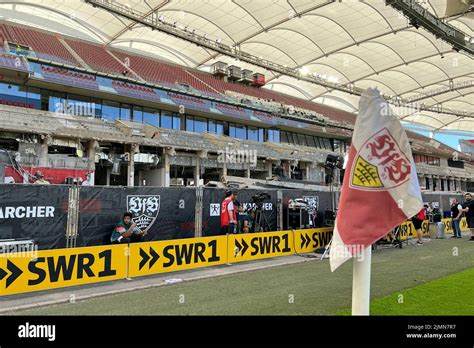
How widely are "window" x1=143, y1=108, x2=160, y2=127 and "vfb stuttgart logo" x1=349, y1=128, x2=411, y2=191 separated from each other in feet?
112

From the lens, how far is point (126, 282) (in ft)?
28.0

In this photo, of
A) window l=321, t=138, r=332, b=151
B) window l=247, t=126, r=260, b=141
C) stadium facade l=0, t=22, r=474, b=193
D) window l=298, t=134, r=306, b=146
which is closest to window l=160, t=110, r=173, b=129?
stadium facade l=0, t=22, r=474, b=193

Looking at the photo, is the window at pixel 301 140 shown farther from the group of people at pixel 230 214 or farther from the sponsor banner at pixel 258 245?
the sponsor banner at pixel 258 245

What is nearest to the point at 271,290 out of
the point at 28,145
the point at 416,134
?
the point at 28,145

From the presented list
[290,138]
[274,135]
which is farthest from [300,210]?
[290,138]

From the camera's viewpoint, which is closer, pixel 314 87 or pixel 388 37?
pixel 388 37

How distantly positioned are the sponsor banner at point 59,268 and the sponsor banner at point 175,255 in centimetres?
35

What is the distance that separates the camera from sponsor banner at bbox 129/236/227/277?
9156 mm

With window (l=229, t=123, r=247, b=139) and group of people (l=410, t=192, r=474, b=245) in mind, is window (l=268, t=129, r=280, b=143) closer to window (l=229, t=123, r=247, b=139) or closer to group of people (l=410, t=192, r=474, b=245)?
window (l=229, t=123, r=247, b=139)

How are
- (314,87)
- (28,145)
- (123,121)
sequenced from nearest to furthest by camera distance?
(28,145), (123,121), (314,87)

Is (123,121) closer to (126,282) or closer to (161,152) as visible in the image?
(161,152)

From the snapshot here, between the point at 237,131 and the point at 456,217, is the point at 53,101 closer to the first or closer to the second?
the point at 237,131

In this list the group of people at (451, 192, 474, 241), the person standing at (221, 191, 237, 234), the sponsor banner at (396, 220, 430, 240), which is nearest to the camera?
the person standing at (221, 191, 237, 234)

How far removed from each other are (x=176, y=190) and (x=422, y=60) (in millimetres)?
44375
